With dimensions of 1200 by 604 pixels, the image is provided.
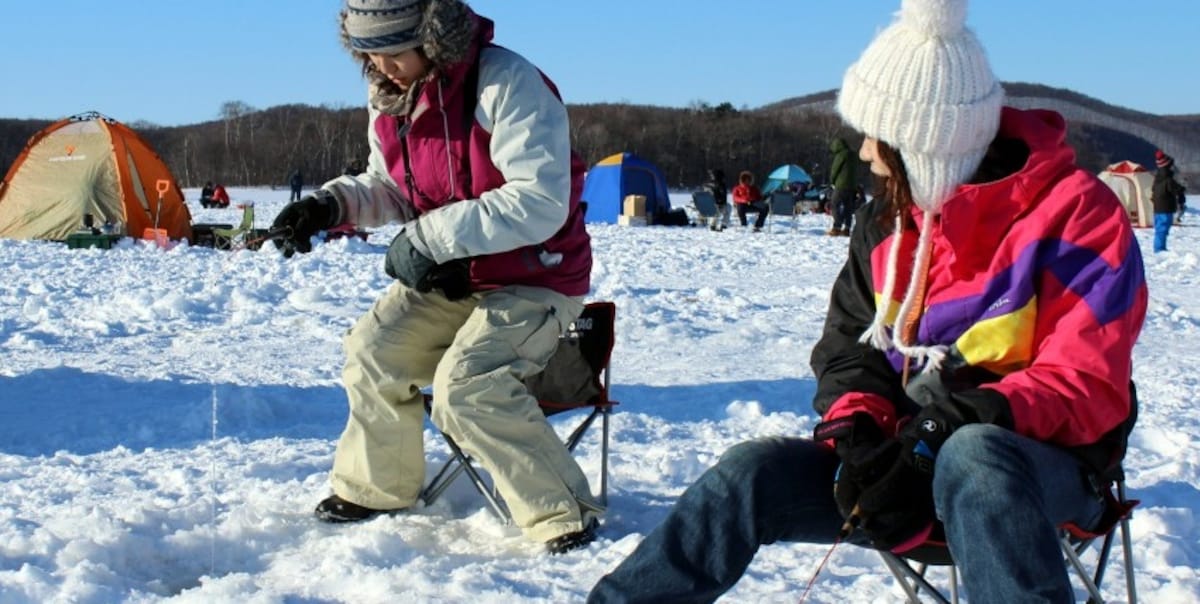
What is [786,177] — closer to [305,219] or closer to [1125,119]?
[305,219]

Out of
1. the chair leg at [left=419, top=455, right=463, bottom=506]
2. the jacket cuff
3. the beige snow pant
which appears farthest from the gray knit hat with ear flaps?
the jacket cuff

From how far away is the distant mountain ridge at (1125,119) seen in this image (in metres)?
75.2

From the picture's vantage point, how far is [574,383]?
382cm

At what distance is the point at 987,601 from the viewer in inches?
79.8

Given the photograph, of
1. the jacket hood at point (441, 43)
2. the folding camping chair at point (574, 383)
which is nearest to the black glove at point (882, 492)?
the folding camping chair at point (574, 383)

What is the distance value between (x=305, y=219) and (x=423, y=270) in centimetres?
43

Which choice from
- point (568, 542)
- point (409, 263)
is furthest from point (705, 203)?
point (568, 542)

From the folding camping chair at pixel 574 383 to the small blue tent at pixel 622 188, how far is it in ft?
67.3

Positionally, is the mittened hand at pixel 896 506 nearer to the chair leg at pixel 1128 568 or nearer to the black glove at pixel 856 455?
the black glove at pixel 856 455

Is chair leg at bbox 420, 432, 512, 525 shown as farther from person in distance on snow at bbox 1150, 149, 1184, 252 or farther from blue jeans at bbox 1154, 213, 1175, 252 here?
blue jeans at bbox 1154, 213, 1175, 252

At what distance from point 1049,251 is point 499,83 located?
1.67m

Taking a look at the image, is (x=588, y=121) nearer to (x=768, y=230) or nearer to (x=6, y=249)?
(x=768, y=230)

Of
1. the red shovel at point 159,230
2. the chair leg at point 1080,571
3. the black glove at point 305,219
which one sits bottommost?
the red shovel at point 159,230

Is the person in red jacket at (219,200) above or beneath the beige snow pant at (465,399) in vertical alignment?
beneath
